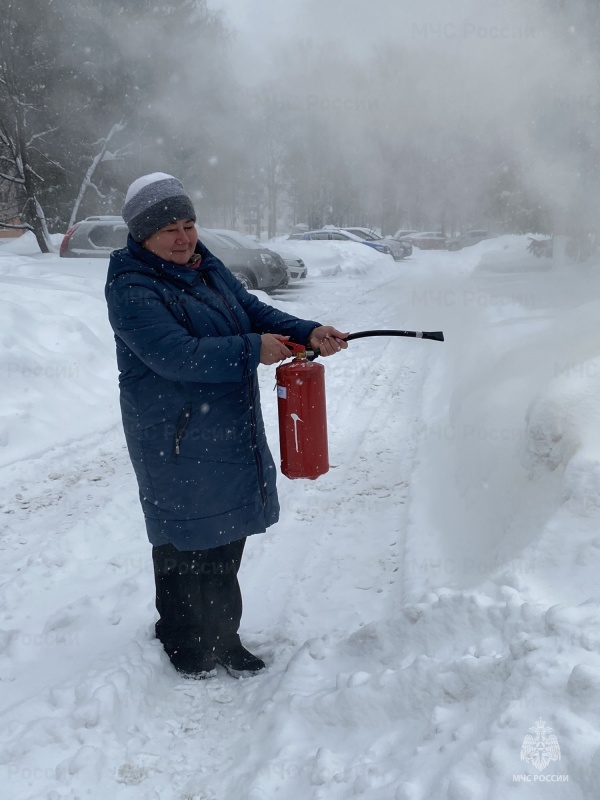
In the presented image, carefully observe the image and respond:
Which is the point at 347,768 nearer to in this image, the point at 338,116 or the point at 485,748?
the point at 485,748

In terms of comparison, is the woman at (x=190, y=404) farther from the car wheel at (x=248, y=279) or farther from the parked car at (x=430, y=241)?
the parked car at (x=430, y=241)

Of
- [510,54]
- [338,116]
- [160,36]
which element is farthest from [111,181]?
[510,54]

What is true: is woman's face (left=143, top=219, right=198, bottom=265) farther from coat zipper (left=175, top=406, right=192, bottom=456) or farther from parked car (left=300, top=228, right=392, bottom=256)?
parked car (left=300, top=228, right=392, bottom=256)

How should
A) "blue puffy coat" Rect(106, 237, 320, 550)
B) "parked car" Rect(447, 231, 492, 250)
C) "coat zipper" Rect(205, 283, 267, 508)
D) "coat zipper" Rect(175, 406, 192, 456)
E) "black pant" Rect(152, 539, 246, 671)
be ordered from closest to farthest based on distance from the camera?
"blue puffy coat" Rect(106, 237, 320, 550) < "coat zipper" Rect(175, 406, 192, 456) < "coat zipper" Rect(205, 283, 267, 508) < "black pant" Rect(152, 539, 246, 671) < "parked car" Rect(447, 231, 492, 250)

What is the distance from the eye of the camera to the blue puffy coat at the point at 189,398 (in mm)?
2227

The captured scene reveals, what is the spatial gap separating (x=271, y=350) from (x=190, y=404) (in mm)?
334

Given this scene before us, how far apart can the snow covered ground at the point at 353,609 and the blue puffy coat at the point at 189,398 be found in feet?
2.07

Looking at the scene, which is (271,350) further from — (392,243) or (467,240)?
(467,240)

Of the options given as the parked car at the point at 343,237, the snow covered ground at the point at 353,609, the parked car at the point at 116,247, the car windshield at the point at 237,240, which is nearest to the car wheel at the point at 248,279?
the parked car at the point at 116,247

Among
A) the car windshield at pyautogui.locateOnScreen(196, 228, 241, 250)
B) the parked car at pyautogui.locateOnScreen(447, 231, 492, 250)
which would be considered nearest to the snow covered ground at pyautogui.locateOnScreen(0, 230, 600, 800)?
the car windshield at pyautogui.locateOnScreen(196, 228, 241, 250)

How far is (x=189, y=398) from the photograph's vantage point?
7.69 feet

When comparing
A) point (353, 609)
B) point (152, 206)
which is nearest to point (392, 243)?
point (353, 609)

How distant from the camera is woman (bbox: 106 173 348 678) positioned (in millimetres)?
2248

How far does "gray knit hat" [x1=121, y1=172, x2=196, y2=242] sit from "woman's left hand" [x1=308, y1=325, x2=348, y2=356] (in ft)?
2.20
